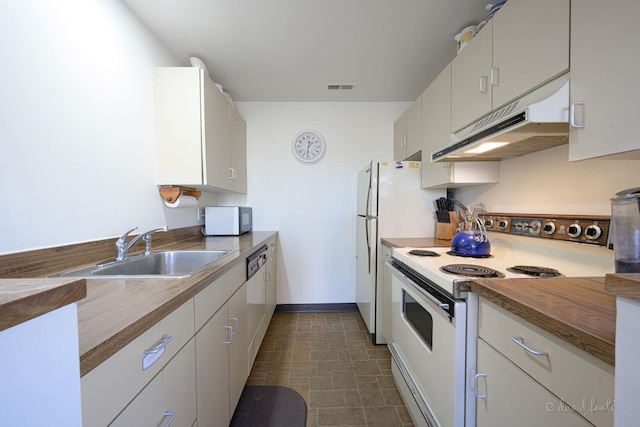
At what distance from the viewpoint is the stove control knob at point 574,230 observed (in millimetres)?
1110

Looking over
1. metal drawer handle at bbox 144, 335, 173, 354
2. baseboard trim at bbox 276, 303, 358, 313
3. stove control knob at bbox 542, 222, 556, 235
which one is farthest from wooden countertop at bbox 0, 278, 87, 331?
baseboard trim at bbox 276, 303, 358, 313

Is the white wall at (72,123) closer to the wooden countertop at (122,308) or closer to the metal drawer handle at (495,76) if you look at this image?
the wooden countertop at (122,308)

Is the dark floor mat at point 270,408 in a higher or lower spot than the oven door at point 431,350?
lower

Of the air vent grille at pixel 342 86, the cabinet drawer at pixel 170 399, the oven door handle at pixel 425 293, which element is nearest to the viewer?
the cabinet drawer at pixel 170 399

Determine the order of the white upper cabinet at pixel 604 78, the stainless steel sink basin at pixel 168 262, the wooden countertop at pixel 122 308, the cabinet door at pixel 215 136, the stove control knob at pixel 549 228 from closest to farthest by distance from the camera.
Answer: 1. the wooden countertop at pixel 122 308
2. the white upper cabinet at pixel 604 78
3. the stove control knob at pixel 549 228
4. the stainless steel sink basin at pixel 168 262
5. the cabinet door at pixel 215 136

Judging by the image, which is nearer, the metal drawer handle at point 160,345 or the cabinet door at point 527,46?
the metal drawer handle at point 160,345

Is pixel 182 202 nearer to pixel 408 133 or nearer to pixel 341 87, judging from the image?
pixel 341 87

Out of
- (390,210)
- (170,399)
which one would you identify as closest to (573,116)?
(390,210)

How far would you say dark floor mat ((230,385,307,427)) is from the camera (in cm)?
135

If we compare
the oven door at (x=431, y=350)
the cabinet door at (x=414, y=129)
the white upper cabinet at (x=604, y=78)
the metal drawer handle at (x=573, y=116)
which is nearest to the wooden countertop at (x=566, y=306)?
the oven door at (x=431, y=350)

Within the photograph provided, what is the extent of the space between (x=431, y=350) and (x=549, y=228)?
3.01ft

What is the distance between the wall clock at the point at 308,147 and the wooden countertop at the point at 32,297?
8.35 ft

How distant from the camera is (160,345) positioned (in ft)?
2.19

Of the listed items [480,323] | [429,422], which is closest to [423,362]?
[429,422]
